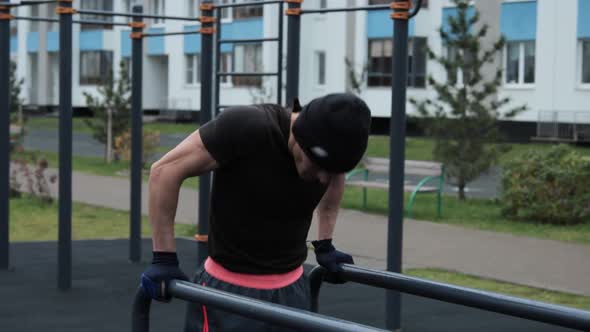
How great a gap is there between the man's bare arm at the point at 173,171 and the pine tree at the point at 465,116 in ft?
37.0

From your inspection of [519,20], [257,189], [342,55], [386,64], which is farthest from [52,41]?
[257,189]

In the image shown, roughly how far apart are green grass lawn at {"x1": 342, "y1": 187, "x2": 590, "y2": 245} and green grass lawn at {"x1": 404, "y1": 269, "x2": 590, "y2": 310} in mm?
2619

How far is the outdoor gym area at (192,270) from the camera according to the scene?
11.7 ft

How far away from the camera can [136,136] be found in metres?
8.66

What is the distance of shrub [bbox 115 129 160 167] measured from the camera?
19.6 meters

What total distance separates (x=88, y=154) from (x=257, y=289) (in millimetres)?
23125

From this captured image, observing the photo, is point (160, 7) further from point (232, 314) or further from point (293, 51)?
point (232, 314)

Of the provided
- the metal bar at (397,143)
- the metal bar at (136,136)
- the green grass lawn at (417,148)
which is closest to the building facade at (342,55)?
the green grass lawn at (417,148)

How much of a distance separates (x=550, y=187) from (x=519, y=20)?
18.3m

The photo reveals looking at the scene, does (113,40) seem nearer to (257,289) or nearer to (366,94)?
(366,94)

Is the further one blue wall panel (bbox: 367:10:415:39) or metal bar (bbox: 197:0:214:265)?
blue wall panel (bbox: 367:10:415:39)

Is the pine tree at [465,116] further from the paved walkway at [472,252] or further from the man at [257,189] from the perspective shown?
the man at [257,189]

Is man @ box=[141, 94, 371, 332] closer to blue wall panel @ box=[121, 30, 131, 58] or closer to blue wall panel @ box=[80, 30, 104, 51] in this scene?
blue wall panel @ box=[121, 30, 131, 58]

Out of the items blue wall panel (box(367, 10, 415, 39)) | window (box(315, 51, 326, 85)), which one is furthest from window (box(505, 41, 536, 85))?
window (box(315, 51, 326, 85))
